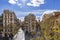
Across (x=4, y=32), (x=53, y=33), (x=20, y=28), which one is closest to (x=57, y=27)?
(x=53, y=33)

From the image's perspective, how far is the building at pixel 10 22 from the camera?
447 cm

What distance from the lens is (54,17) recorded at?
4.53 metres

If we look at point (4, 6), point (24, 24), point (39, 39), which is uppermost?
point (4, 6)

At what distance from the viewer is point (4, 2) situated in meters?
4.48

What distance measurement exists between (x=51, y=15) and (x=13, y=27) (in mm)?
805

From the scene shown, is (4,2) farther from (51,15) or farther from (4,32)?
(51,15)

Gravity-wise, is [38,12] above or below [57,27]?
above

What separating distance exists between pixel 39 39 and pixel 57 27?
434mm

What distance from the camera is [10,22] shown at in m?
4.50

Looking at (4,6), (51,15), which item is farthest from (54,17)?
(4,6)

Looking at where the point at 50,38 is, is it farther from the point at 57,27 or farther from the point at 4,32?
the point at 4,32

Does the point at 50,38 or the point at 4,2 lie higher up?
the point at 4,2

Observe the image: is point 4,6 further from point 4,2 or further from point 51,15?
point 51,15

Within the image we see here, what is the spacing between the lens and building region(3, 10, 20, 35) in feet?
14.7
